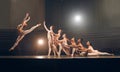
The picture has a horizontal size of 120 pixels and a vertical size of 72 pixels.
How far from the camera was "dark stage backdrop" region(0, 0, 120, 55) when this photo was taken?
11227 millimetres

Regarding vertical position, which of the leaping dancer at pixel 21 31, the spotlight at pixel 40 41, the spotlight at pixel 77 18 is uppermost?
the spotlight at pixel 77 18

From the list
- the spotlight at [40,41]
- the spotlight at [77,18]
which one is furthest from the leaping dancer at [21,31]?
the spotlight at [77,18]

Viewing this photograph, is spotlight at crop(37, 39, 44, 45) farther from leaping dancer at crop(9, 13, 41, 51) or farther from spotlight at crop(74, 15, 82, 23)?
spotlight at crop(74, 15, 82, 23)

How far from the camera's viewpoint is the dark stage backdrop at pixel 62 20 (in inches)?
442

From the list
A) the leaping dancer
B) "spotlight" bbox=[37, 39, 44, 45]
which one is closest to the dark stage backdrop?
"spotlight" bbox=[37, 39, 44, 45]

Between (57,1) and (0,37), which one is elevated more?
(57,1)

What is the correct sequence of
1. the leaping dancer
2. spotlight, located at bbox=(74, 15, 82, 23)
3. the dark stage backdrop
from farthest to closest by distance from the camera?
spotlight, located at bbox=(74, 15, 82, 23) < the dark stage backdrop < the leaping dancer

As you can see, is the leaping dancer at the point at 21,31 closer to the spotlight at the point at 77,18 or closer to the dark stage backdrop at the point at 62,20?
the dark stage backdrop at the point at 62,20

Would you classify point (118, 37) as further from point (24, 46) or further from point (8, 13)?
point (8, 13)

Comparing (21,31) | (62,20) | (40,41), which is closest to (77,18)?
(62,20)

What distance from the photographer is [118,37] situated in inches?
441
